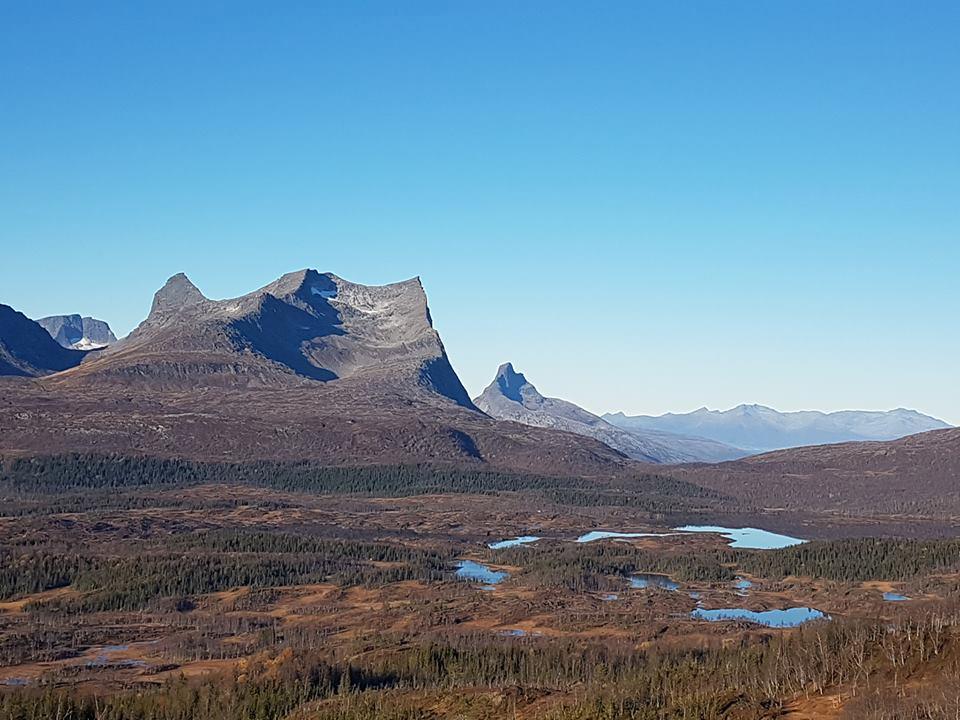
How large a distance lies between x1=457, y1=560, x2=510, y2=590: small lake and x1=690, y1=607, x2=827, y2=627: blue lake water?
35.0 m

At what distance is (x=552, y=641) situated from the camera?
124938 millimetres

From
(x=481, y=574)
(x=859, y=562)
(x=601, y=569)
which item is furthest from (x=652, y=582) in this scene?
(x=859, y=562)

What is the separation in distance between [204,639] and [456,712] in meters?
57.5

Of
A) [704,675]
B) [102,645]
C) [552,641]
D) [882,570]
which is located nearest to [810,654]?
[704,675]

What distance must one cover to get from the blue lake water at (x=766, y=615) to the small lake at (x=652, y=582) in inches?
770

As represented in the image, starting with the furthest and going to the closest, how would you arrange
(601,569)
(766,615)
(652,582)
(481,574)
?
(601,569) → (481,574) → (652,582) → (766,615)

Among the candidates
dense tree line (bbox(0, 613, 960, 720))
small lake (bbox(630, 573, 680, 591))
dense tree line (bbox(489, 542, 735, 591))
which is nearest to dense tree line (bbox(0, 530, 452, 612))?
dense tree line (bbox(489, 542, 735, 591))

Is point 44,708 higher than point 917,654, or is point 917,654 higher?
point 917,654

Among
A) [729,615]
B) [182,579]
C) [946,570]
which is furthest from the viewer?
[946,570]

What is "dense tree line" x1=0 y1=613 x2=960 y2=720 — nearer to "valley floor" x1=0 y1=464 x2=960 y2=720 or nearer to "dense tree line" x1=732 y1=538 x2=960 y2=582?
"valley floor" x1=0 y1=464 x2=960 y2=720

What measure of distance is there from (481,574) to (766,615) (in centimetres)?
5191

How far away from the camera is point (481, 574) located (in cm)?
18700

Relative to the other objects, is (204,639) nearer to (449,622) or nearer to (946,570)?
(449,622)

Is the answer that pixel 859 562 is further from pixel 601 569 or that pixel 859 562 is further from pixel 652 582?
pixel 601 569
